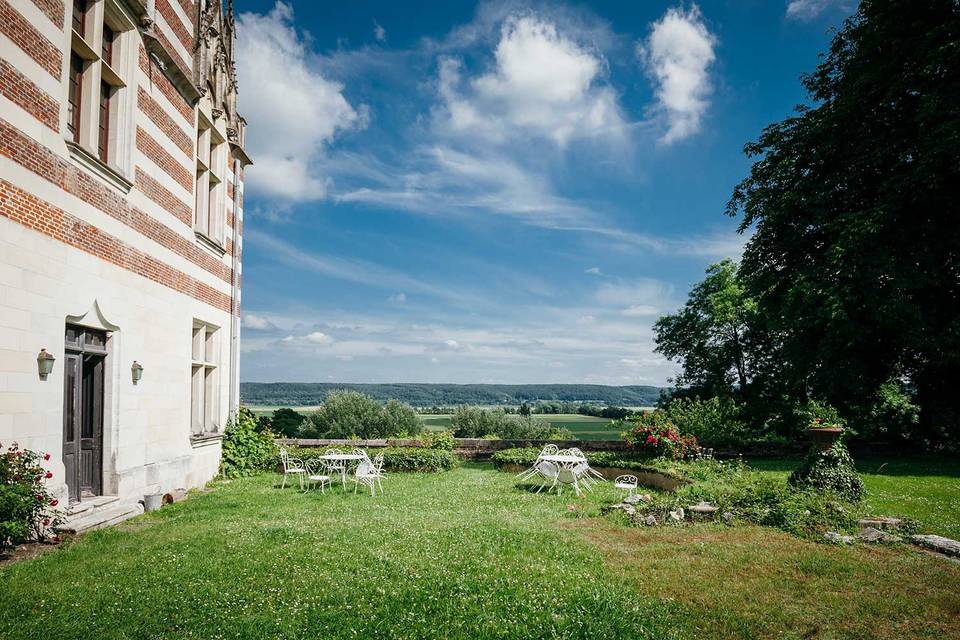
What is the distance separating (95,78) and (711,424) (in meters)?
20.8

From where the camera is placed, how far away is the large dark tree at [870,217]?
16.1 meters

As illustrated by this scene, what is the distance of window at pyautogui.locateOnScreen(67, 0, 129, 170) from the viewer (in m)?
9.55

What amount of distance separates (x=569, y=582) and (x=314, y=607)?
276 cm

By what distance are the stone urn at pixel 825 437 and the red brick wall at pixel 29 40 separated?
46.6 ft

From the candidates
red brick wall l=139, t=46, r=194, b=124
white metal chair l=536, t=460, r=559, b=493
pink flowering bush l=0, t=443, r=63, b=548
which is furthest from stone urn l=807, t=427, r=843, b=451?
red brick wall l=139, t=46, r=194, b=124

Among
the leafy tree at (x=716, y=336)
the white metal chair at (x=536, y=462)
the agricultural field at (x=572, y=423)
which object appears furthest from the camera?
the agricultural field at (x=572, y=423)

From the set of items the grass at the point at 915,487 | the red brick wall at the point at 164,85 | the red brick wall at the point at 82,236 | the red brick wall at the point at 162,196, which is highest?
the red brick wall at the point at 164,85

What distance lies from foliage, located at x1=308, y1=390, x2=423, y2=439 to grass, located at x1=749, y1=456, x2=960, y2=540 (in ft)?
91.8

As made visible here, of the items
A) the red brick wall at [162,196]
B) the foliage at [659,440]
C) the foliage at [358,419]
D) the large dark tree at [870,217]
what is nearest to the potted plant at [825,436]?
the foliage at [659,440]

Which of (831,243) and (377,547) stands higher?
(831,243)

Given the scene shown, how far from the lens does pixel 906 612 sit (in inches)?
220

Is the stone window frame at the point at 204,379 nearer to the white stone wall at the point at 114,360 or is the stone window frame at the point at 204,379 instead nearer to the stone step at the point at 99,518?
the white stone wall at the point at 114,360

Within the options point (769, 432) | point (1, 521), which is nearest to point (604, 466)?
point (769, 432)

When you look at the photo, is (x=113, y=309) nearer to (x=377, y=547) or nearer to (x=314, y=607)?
(x=377, y=547)
